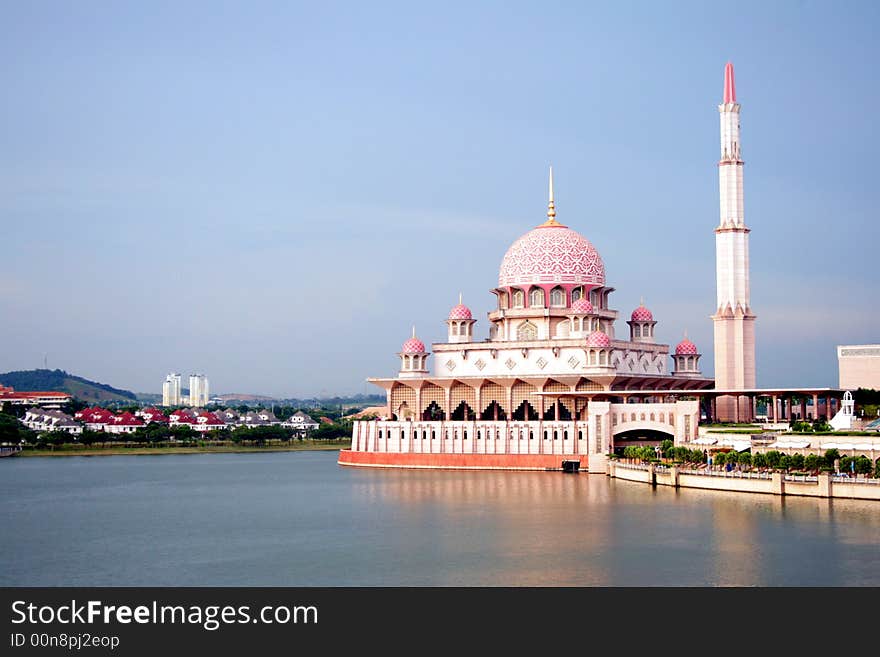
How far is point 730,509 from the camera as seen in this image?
136 feet

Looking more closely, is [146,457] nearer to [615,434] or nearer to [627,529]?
[615,434]

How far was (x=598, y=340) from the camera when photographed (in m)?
64.5

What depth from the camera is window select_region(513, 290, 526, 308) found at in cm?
7006

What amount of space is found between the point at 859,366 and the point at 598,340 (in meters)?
16.5

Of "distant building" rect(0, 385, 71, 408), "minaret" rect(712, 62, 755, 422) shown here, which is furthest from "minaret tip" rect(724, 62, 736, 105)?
"distant building" rect(0, 385, 71, 408)

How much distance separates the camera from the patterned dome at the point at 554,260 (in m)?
69.6

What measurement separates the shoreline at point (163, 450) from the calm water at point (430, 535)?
3192cm

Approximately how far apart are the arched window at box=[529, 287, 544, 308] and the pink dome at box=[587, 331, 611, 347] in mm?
5393

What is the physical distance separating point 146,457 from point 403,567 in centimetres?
5701

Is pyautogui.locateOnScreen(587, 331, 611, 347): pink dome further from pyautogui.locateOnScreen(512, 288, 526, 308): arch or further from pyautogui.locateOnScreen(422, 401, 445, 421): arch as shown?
pyautogui.locateOnScreen(422, 401, 445, 421): arch

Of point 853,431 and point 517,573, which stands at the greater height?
point 853,431

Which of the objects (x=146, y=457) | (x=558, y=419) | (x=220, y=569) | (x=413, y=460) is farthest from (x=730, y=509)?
(x=146, y=457)
